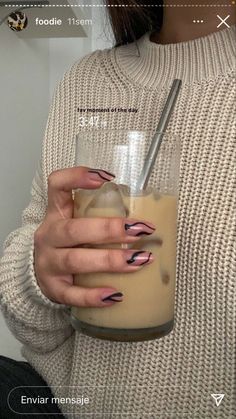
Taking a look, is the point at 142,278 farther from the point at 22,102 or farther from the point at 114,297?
the point at 22,102

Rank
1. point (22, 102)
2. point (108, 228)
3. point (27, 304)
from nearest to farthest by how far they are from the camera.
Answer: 1. point (108, 228)
2. point (27, 304)
3. point (22, 102)

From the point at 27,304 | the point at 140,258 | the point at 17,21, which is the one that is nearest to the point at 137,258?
the point at 140,258

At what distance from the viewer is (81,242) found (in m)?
0.22

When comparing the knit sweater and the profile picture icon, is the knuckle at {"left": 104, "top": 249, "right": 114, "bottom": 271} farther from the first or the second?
the profile picture icon

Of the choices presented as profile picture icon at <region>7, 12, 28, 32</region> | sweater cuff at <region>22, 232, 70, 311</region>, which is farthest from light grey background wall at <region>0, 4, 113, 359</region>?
sweater cuff at <region>22, 232, 70, 311</region>

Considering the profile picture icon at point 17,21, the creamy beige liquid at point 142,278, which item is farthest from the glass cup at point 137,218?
the profile picture icon at point 17,21

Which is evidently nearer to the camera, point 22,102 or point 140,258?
point 140,258

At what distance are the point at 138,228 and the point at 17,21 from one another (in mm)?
230

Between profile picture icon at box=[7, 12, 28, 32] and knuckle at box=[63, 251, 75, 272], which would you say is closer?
knuckle at box=[63, 251, 75, 272]

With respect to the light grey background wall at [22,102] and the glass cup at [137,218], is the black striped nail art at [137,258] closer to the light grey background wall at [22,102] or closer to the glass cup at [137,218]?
the glass cup at [137,218]

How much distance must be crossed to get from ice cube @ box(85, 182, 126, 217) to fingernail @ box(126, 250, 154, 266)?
20mm

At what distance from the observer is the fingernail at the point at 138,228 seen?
21cm

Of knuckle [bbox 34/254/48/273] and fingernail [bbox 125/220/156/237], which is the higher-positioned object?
fingernail [bbox 125/220/156/237]

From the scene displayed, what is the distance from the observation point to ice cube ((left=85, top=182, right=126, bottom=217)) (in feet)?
0.72
